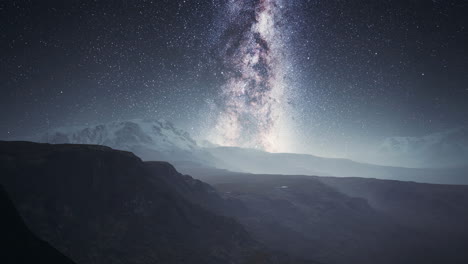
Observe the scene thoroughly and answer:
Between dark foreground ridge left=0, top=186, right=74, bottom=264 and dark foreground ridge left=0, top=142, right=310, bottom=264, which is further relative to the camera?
dark foreground ridge left=0, top=142, right=310, bottom=264

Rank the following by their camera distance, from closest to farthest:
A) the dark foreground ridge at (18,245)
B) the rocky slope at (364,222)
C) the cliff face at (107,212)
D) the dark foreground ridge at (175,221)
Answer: the dark foreground ridge at (18,245)
the cliff face at (107,212)
the dark foreground ridge at (175,221)
the rocky slope at (364,222)

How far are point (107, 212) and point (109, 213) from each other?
269 millimetres

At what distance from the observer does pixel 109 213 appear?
27141 millimetres

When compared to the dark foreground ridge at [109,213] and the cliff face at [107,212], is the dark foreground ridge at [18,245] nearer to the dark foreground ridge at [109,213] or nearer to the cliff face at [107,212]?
the cliff face at [107,212]

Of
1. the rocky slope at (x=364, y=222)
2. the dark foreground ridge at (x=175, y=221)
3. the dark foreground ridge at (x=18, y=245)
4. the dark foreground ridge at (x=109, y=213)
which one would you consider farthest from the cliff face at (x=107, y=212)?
the dark foreground ridge at (x=18, y=245)

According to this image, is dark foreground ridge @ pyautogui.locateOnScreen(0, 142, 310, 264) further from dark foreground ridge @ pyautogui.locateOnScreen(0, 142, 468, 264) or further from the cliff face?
dark foreground ridge @ pyautogui.locateOnScreen(0, 142, 468, 264)

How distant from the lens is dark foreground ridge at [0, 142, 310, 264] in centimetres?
2312

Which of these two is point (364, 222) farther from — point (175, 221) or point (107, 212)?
point (107, 212)

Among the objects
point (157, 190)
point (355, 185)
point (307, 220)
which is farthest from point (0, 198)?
point (355, 185)

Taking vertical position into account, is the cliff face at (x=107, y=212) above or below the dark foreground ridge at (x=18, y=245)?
below

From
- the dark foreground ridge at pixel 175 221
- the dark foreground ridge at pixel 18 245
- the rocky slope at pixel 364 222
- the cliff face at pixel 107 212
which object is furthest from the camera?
the rocky slope at pixel 364 222

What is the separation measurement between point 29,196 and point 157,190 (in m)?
14.6

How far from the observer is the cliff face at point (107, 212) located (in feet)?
75.8

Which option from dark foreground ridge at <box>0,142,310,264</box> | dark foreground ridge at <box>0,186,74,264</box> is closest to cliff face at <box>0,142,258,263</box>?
dark foreground ridge at <box>0,142,310,264</box>
